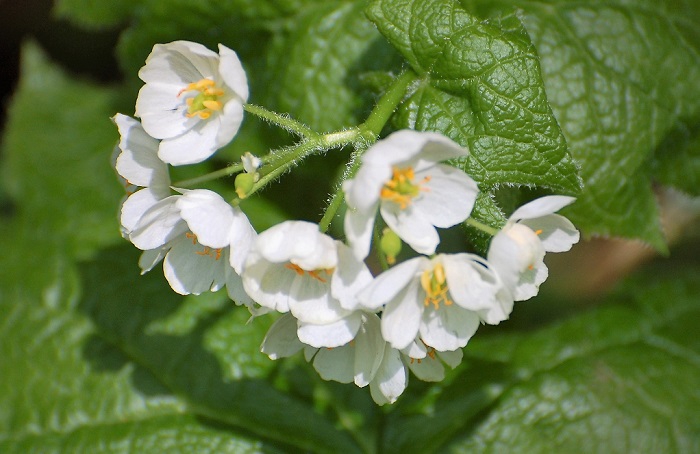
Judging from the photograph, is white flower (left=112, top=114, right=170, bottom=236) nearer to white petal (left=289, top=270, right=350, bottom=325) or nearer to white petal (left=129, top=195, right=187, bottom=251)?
white petal (left=129, top=195, right=187, bottom=251)

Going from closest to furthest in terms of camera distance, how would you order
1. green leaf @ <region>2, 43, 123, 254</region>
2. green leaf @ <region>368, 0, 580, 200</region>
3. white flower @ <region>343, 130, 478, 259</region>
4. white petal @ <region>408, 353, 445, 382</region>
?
white flower @ <region>343, 130, 478, 259</region>, green leaf @ <region>368, 0, 580, 200</region>, white petal @ <region>408, 353, 445, 382</region>, green leaf @ <region>2, 43, 123, 254</region>

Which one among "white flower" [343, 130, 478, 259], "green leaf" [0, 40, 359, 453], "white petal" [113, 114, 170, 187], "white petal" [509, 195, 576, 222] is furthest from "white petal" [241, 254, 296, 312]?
"green leaf" [0, 40, 359, 453]

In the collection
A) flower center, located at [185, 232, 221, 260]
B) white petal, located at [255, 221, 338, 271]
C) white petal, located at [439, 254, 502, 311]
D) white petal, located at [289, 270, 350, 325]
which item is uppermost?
white petal, located at [439, 254, 502, 311]

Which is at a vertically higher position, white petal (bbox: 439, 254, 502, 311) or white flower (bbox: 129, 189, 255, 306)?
white petal (bbox: 439, 254, 502, 311)

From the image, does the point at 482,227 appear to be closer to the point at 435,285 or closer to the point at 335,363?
the point at 435,285

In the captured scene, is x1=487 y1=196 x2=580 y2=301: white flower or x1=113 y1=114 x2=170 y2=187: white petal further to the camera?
x1=113 y1=114 x2=170 y2=187: white petal

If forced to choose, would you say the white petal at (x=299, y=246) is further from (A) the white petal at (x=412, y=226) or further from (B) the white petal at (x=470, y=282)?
(B) the white petal at (x=470, y=282)

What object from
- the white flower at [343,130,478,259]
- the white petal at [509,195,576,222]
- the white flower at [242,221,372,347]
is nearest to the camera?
the white flower at [343,130,478,259]

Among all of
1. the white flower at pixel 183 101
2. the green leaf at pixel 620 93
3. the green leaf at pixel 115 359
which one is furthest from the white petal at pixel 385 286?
the green leaf at pixel 115 359
